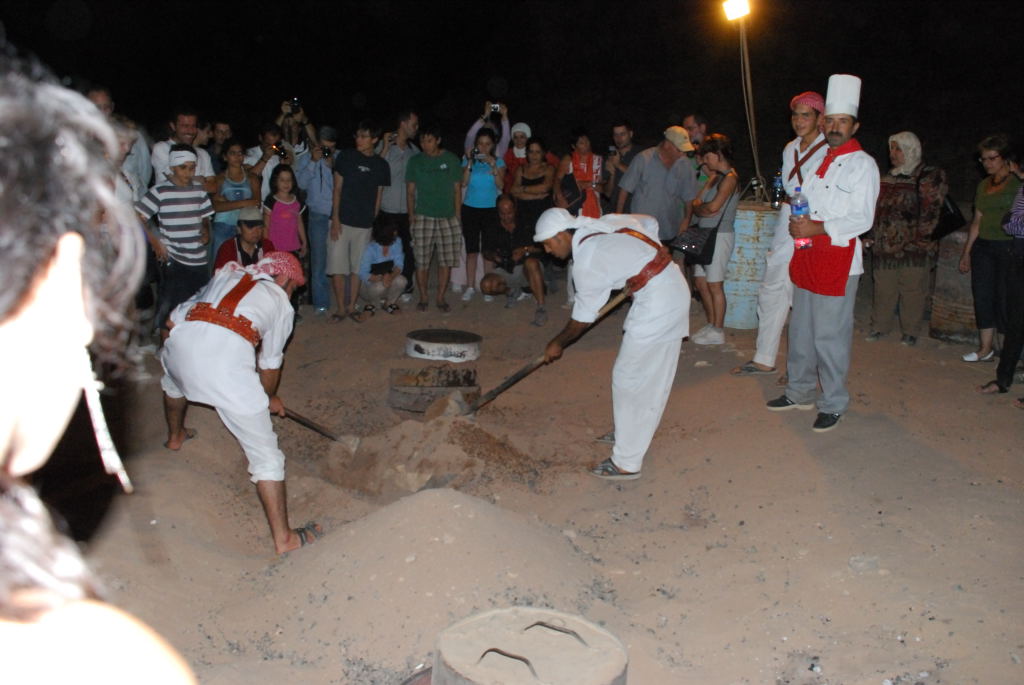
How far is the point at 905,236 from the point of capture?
23.3 feet

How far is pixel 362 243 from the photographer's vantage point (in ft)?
26.7

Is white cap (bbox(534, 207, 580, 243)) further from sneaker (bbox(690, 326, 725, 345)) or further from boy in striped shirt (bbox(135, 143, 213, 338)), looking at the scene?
boy in striped shirt (bbox(135, 143, 213, 338))

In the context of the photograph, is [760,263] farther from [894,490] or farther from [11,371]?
[11,371]

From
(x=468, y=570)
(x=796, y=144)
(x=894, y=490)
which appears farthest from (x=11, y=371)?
(x=796, y=144)

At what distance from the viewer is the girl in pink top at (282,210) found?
7.68 m

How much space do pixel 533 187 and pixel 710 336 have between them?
92.8 inches

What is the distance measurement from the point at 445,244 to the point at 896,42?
12809 millimetres

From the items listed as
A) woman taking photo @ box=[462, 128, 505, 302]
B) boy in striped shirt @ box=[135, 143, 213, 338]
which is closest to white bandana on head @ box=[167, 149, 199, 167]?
boy in striped shirt @ box=[135, 143, 213, 338]

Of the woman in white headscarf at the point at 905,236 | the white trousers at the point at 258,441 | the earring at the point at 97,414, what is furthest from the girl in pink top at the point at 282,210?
the earring at the point at 97,414

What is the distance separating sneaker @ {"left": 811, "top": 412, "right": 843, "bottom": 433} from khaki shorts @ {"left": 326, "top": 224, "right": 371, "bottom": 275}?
4.45 metres

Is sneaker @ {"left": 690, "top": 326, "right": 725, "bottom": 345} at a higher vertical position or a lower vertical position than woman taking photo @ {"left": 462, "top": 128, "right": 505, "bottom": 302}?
lower

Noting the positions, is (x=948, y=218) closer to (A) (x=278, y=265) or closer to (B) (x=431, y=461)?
(B) (x=431, y=461)

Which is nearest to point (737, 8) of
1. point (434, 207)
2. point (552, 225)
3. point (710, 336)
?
point (710, 336)

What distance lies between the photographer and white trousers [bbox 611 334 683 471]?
5289 mm
